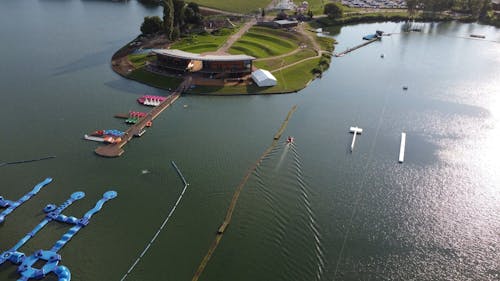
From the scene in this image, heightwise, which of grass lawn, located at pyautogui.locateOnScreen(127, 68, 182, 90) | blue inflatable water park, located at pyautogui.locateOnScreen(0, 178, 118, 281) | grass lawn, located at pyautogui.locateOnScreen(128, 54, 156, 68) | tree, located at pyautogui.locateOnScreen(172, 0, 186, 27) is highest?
tree, located at pyautogui.locateOnScreen(172, 0, 186, 27)

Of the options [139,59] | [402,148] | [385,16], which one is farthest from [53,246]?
[385,16]

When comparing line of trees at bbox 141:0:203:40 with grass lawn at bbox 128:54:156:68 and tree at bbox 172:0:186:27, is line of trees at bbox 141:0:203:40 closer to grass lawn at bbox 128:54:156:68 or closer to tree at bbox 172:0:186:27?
tree at bbox 172:0:186:27

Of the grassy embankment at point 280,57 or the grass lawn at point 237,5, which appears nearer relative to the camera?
the grassy embankment at point 280,57

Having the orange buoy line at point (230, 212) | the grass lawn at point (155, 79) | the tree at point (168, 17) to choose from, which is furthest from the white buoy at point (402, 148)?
the tree at point (168, 17)

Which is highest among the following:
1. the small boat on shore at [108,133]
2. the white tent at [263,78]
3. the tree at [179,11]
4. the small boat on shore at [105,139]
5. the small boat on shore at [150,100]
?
the tree at [179,11]

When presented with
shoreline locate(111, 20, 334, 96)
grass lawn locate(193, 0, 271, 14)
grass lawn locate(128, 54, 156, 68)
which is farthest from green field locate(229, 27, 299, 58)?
grass lawn locate(193, 0, 271, 14)

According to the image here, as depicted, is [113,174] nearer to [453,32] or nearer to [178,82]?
[178,82]

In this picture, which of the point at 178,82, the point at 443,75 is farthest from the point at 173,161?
the point at 443,75

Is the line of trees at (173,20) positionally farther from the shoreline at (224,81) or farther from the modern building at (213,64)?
the modern building at (213,64)

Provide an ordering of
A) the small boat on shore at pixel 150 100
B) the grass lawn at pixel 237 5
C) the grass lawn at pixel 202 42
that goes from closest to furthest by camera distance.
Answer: the small boat on shore at pixel 150 100, the grass lawn at pixel 202 42, the grass lawn at pixel 237 5
